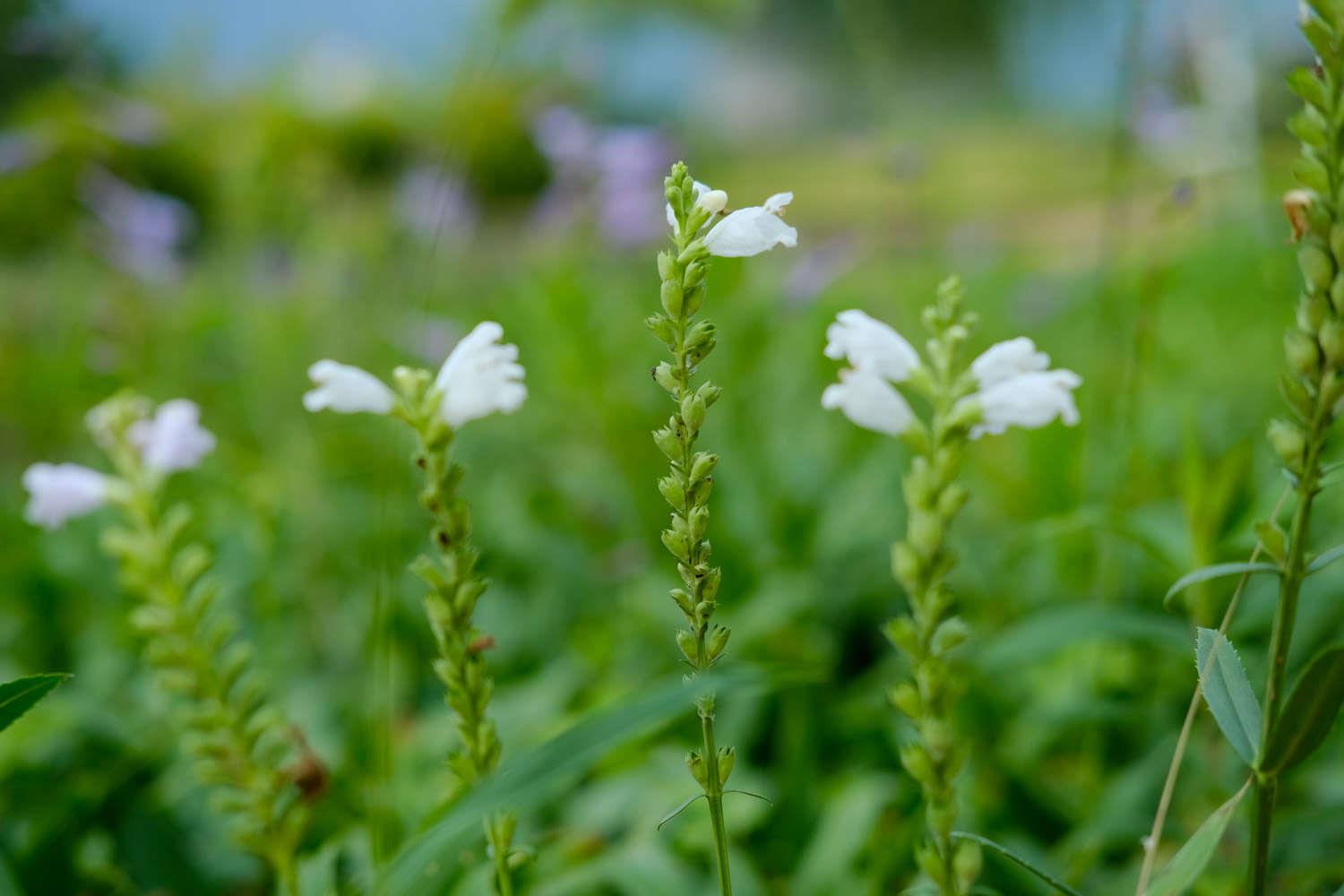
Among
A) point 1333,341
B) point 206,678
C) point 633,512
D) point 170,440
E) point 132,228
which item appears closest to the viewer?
point 1333,341

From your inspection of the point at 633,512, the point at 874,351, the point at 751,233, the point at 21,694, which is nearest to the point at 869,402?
the point at 874,351

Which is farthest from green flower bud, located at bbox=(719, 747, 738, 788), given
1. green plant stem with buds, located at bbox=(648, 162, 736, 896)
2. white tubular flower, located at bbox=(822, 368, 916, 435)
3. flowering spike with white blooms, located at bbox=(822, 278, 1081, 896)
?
white tubular flower, located at bbox=(822, 368, 916, 435)

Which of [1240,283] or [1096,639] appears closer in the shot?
[1096,639]

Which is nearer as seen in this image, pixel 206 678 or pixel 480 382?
pixel 480 382

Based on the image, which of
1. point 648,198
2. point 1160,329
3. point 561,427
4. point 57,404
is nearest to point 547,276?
point 648,198

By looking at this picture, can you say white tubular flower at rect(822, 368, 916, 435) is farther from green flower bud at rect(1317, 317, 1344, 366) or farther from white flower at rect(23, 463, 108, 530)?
white flower at rect(23, 463, 108, 530)

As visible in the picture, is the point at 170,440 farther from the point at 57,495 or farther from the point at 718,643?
the point at 718,643

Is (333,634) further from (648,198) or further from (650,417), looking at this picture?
(648,198)
